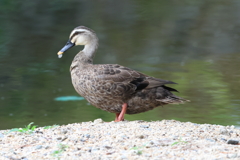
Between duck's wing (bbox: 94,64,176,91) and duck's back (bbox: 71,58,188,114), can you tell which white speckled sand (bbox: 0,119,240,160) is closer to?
duck's back (bbox: 71,58,188,114)

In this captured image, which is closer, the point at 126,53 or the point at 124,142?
the point at 124,142

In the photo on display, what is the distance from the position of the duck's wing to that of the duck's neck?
0.52 m

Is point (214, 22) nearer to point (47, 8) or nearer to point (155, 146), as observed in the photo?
point (47, 8)

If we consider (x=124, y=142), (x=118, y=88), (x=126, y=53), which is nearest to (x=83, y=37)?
(x=118, y=88)

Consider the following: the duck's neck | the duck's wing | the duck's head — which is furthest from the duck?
the duck's head

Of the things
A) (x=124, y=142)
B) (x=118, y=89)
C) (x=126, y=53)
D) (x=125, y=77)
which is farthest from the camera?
(x=126, y=53)

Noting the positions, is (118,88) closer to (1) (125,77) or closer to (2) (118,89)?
(2) (118,89)

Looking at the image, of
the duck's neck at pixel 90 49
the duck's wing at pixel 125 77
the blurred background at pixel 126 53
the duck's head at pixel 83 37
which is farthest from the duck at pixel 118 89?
the blurred background at pixel 126 53

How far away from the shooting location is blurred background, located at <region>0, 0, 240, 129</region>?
32.3 ft

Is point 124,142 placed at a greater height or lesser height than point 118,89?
lesser

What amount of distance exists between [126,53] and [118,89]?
8.55m

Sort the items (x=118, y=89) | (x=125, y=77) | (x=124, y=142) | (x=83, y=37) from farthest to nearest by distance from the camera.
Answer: (x=83, y=37) → (x=125, y=77) → (x=118, y=89) → (x=124, y=142)

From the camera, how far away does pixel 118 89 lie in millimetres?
6770

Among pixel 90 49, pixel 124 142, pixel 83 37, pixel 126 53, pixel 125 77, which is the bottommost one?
pixel 126 53
